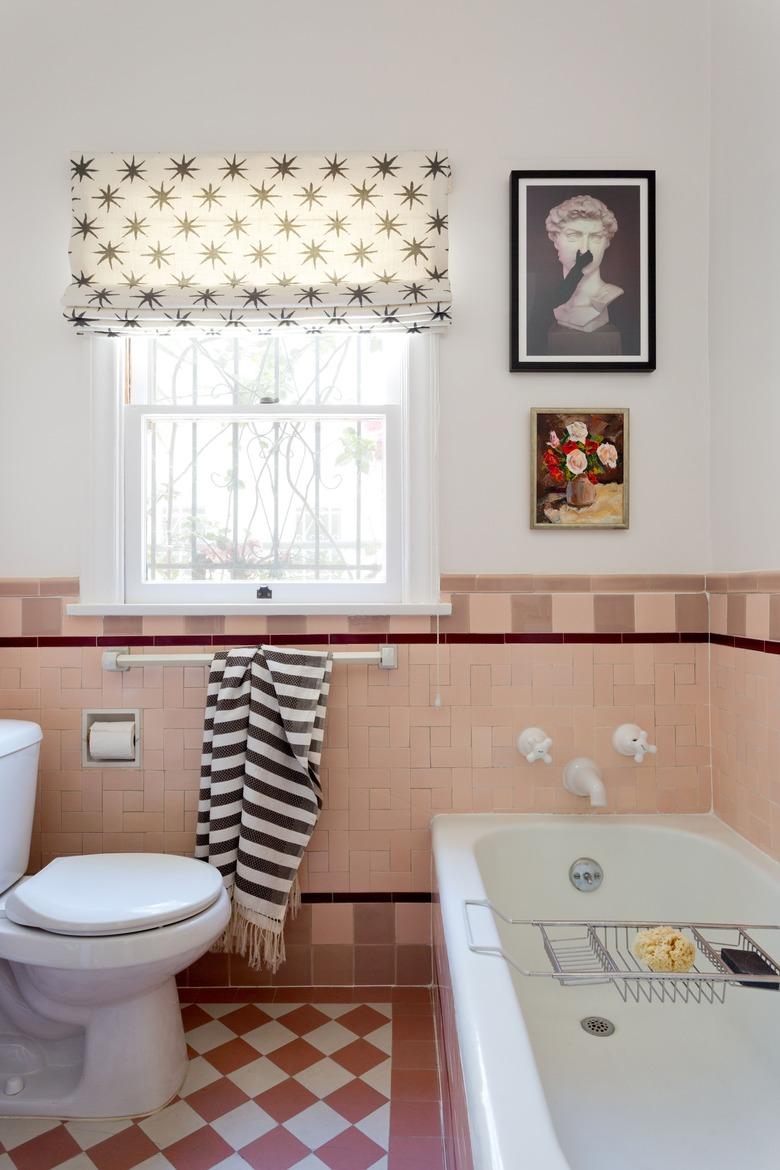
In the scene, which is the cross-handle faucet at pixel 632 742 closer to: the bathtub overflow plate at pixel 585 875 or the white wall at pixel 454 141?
the bathtub overflow plate at pixel 585 875

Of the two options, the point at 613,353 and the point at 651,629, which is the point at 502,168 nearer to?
the point at 613,353

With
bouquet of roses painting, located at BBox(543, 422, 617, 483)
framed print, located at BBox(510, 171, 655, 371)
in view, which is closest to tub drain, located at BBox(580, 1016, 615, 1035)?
bouquet of roses painting, located at BBox(543, 422, 617, 483)

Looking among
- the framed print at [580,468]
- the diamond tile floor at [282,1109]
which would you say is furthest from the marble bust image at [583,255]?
the diamond tile floor at [282,1109]

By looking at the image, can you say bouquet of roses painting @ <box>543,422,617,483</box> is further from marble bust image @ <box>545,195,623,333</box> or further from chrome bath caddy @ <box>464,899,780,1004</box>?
chrome bath caddy @ <box>464,899,780,1004</box>

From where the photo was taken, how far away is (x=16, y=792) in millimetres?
1734

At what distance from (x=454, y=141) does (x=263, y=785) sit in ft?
5.61

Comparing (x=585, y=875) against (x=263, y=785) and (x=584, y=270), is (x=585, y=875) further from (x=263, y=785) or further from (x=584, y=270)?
(x=584, y=270)

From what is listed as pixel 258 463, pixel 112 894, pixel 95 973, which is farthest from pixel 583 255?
pixel 95 973

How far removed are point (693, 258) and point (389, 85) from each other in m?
0.91

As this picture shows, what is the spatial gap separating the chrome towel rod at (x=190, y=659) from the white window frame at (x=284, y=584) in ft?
0.36

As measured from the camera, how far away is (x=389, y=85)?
1.91 metres

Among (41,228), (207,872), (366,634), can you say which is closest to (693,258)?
(366,634)

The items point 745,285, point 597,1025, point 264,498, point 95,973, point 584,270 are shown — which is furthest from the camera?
point 264,498

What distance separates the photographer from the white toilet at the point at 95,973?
144cm
